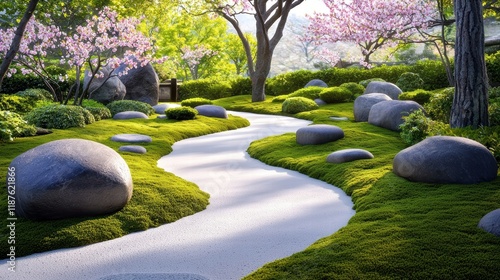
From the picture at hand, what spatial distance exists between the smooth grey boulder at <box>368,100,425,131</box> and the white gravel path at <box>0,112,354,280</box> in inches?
193

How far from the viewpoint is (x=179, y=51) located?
137 ft

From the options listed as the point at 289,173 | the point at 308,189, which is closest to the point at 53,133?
the point at 289,173

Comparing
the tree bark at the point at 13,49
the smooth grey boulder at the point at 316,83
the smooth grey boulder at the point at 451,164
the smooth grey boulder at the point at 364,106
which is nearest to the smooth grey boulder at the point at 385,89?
the smooth grey boulder at the point at 364,106

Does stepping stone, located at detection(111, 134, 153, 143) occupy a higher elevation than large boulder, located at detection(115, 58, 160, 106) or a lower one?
lower

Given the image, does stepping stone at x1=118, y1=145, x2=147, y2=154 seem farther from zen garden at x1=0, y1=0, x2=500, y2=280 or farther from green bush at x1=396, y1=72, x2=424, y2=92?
green bush at x1=396, y1=72, x2=424, y2=92

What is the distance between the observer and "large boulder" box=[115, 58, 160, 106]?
1986 centimetres

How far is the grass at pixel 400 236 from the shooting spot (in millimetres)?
4266

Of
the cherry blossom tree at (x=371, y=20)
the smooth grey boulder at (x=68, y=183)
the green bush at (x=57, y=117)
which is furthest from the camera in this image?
the cherry blossom tree at (x=371, y=20)

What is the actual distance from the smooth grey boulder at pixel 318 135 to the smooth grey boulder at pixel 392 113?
7.37ft

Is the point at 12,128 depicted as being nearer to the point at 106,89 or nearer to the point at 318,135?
the point at 318,135

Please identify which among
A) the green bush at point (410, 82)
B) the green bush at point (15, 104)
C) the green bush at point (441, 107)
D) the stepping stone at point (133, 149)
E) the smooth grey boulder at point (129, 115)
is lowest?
the stepping stone at point (133, 149)

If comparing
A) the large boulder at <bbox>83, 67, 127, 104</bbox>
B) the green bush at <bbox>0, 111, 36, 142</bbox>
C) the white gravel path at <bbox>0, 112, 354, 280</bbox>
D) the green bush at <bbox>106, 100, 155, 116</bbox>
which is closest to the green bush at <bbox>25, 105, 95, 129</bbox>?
the green bush at <bbox>0, 111, 36, 142</bbox>

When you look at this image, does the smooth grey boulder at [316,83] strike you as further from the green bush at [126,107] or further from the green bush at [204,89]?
the green bush at [126,107]

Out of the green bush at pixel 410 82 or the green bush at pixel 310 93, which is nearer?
the green bush at pixel 410 82
